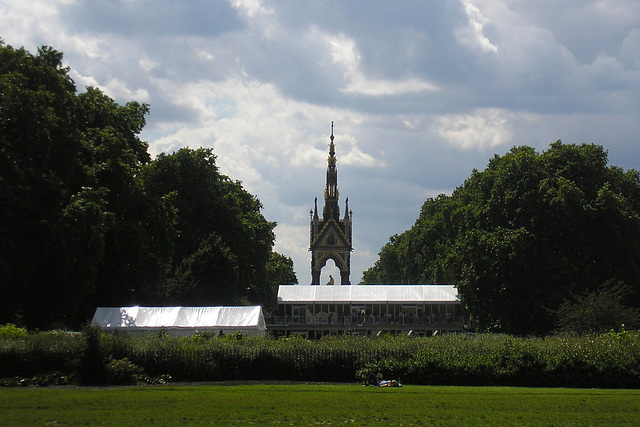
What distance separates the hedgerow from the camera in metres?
24.3

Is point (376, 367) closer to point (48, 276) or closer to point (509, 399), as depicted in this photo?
point (509, 399)

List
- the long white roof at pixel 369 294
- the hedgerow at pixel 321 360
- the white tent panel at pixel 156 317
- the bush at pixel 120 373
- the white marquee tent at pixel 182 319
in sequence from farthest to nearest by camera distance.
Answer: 1. the long white roof at pixel 369 294
2. the white tent panel at pixel 156 317
3. the white marquee tent at pixel 182 319
4. the hedgerow at pixel 321 360
5. the bush at pixel 120 373

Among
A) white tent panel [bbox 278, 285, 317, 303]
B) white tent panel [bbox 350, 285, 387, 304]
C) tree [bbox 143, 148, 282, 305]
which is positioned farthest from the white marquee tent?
white tent panel [bbox 278, 285, 317, 303]

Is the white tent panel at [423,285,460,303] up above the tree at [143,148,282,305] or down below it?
below

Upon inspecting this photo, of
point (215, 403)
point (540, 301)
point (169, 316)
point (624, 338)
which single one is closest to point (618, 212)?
point (540, 301)

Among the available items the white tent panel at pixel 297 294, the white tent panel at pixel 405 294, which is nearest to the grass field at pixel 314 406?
the white tent panel at pixel 405 294

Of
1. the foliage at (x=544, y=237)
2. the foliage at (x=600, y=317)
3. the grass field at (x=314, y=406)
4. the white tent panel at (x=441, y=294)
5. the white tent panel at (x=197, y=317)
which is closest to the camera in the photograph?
the grass field at (x=314, y=406)

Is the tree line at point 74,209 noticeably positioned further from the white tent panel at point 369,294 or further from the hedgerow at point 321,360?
the white tent panel at point 369,294

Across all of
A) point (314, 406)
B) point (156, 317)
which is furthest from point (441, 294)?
point (314, 406)

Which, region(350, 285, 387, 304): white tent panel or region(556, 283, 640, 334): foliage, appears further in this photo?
region(350, 285, 387, 304): white tent panel

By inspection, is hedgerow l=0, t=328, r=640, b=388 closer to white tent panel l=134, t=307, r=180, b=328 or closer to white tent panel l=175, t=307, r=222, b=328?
white tent panel l=175, t=307, r=222, b=328

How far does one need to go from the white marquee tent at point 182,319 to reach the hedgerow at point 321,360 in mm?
11587

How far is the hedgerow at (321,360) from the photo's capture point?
2430cm

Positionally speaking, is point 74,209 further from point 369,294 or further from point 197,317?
point 369,294
